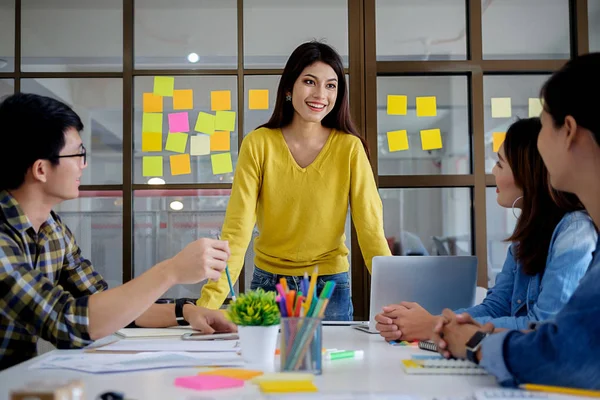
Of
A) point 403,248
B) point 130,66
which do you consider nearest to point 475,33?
point 403,248

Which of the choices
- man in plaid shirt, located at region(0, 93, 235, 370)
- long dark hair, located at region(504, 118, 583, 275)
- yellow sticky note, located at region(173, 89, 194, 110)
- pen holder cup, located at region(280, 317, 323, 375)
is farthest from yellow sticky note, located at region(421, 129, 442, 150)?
pen holder cup, located at region(280, 317, 323, 375)

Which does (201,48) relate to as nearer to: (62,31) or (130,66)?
(130,66)

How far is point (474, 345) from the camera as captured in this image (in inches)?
47.0

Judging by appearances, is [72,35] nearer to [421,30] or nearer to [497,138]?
[421,30]

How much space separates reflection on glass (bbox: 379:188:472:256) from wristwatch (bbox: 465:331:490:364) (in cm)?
204

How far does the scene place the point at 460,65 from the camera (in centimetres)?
327

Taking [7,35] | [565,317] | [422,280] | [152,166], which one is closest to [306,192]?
[422,280]

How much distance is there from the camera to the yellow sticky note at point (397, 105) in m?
3.27

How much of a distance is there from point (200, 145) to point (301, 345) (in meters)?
2.17

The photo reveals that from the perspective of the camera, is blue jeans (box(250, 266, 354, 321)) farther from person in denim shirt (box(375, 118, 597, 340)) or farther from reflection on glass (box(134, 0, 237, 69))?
reflection on glass (box(134, 0, 237, 69))

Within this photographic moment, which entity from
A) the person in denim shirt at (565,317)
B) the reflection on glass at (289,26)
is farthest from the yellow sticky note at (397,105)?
the person in denim shirt at (565,317)

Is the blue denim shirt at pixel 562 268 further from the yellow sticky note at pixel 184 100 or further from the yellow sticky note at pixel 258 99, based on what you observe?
the yellow sticky note at pixel 184 100

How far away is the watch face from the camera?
120cm

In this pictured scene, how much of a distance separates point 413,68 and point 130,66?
54.4 inches
